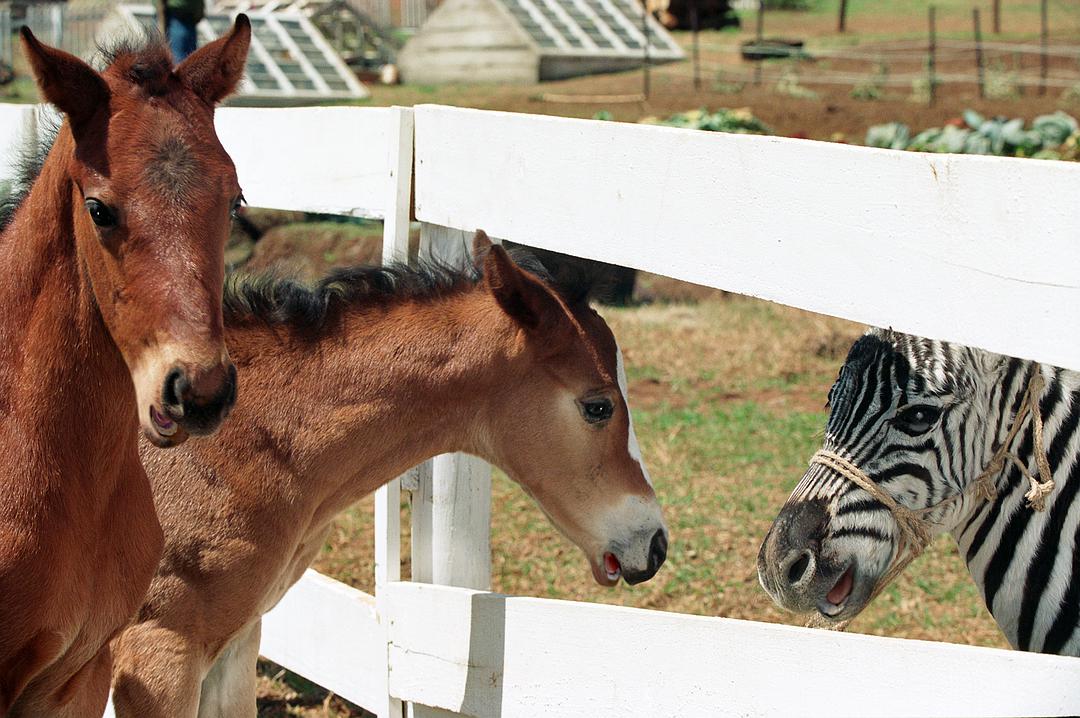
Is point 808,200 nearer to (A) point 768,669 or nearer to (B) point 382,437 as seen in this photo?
(A) point 768,669

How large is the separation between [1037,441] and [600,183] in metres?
→ 1.14

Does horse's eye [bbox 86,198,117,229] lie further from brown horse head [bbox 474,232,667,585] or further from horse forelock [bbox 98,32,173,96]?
brown horse head [bbox 474,232,667,585]

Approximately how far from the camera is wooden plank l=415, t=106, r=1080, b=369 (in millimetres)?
1889

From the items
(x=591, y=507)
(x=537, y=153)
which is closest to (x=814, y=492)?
(x=591, y=507)

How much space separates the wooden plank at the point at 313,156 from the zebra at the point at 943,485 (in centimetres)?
167

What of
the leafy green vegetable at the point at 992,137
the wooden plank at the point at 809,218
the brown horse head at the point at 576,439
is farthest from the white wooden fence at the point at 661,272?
the leafy green vegetable at the point at 992,137

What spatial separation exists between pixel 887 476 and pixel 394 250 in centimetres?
161

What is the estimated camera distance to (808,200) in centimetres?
228

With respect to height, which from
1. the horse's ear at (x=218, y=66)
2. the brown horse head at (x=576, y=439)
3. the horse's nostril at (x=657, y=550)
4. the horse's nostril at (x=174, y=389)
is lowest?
the horse's nostril at (x=657, y=550)

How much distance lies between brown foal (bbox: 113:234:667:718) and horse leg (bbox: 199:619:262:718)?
19cm

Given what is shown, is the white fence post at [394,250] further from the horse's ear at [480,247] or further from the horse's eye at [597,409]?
the horse's eye at [597,409]

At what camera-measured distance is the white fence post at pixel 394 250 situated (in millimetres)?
3430

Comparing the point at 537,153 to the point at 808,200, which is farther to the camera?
the point at 537,153

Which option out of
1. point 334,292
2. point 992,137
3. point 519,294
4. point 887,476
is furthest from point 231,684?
point 992,137
